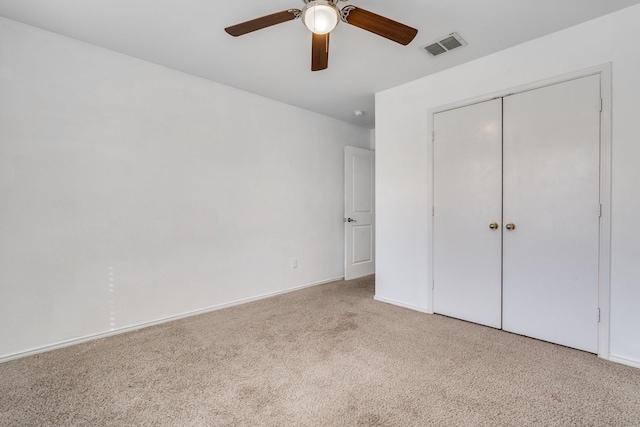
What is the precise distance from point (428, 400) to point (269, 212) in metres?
2.58

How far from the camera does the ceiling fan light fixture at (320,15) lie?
1.56m

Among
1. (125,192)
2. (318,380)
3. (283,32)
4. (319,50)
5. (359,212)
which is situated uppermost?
(283,32)

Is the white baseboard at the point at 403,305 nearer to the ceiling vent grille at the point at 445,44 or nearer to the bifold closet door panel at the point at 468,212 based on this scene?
the bifold closet door panel at the point at 468,212

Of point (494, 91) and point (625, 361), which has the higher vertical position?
point (494, 91)

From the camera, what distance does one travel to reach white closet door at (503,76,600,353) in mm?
2158

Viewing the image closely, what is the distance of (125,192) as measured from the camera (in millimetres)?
2570

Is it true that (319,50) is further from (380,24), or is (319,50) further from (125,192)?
(125,192)

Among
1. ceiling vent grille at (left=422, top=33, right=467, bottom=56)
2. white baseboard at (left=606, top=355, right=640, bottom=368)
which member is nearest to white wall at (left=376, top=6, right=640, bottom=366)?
white baseboard at (left=606, top=355, right=640, bottom=368)

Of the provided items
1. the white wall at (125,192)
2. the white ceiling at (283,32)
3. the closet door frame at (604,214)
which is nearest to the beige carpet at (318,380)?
the closet door frame at (604,214)

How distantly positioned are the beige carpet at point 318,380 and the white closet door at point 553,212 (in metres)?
0.26

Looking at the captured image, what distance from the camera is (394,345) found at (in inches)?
90.4

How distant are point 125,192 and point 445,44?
119 inches

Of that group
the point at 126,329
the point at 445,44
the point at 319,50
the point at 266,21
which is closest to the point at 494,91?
the point at 445,44

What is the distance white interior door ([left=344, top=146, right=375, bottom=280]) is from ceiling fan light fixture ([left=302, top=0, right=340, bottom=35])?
275cm
